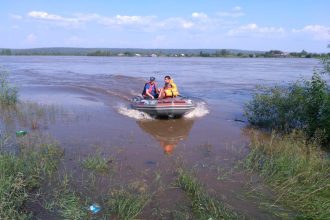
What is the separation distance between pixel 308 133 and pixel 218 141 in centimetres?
240

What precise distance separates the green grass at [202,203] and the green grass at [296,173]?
0.97 metres

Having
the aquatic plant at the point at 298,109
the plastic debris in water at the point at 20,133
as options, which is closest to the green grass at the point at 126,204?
the plastic debris in water at the point at 20,133

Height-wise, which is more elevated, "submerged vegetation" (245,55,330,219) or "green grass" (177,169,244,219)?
"submerged vegetation" (245,55,330,219)

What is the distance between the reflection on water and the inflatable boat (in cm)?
31

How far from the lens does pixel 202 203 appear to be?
616cm

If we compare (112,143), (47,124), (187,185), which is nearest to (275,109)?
(112,143)

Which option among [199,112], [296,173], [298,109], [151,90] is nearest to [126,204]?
[296,173]

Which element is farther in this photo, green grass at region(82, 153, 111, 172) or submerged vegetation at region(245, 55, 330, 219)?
green grass at region(82, 153, 111, 172)

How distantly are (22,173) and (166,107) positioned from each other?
7293mm

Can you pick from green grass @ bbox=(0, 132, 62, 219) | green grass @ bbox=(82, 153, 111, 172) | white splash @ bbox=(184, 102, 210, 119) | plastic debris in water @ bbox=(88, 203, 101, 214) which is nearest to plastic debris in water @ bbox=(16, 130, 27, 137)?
green grass @ bbox=(0, 132, 62, 219)

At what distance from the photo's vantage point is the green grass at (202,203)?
18.9 feet

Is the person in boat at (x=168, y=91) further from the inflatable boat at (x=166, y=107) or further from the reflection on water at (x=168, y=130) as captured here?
the reflection on water at (x=168, y=130)

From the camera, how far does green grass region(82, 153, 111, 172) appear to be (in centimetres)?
772

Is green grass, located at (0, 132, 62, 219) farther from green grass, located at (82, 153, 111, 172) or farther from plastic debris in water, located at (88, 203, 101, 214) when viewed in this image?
plastic debris in water, located at (88, 203, 101, 214)
